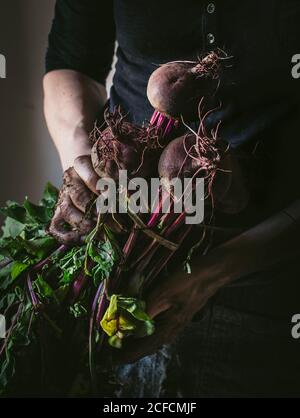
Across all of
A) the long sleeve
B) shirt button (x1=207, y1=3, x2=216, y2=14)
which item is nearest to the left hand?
shirt button (x1=207, y1=3, x2=216, y2=14)

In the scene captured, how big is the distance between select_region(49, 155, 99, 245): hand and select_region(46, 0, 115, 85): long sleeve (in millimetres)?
313

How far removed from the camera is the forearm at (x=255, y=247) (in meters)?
0.62

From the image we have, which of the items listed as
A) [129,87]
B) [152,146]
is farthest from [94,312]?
[129,87]

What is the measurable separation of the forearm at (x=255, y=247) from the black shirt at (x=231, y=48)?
122 millimetres

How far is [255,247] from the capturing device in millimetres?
620

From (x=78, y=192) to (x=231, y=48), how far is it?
0.28m

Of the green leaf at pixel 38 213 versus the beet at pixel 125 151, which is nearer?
the beet at pixel 125 151

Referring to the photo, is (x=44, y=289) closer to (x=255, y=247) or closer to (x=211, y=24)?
(x=255, y=247)

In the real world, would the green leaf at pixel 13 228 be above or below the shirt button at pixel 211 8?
below

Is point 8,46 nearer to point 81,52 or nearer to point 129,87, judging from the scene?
point 81,52

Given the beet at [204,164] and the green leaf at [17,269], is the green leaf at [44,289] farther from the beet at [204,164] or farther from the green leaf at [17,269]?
the beet at [204,164]

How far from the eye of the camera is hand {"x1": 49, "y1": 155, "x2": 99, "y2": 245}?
58 cm

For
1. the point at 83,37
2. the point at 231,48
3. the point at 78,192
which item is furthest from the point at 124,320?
the point at 83,37

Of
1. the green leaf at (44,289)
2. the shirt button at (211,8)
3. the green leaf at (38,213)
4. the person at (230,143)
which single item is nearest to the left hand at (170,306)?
the person at (230,143)
